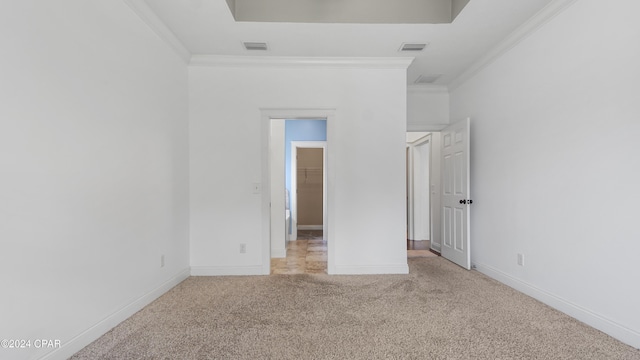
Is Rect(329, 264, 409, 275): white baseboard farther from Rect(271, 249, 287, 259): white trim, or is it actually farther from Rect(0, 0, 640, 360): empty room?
Rect(271, 249, 287, 259): white trim

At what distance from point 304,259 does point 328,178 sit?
148 cm

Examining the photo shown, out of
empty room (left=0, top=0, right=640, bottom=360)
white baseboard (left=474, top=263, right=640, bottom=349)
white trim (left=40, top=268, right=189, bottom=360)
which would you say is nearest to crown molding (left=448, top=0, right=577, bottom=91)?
empty room (left=0, top=0, right=640, bottom=360)

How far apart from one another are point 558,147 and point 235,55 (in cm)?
337

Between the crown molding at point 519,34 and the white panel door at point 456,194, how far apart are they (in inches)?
26.5

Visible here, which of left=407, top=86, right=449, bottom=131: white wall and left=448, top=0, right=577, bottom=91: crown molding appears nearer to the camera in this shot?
left=448, top=0, right=577, bottom=91: crown molding

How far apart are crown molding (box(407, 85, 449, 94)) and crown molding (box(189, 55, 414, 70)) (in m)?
1.00

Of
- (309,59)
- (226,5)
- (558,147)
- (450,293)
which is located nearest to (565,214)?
(558,147)

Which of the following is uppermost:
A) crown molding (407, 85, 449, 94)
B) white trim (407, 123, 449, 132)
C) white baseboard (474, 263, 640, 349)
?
crown molding (407, 85, 449, 94)

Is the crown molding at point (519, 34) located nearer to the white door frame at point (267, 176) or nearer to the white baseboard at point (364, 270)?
the white door frame at point (267, 176)

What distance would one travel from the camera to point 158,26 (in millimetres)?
2611

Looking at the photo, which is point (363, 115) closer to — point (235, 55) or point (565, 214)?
point (235, 55)

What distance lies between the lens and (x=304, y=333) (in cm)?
201

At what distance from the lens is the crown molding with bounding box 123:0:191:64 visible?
232 cm

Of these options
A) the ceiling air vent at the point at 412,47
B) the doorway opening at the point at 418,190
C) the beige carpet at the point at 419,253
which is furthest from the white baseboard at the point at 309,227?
the ceiling air vent at the point at 412,47
